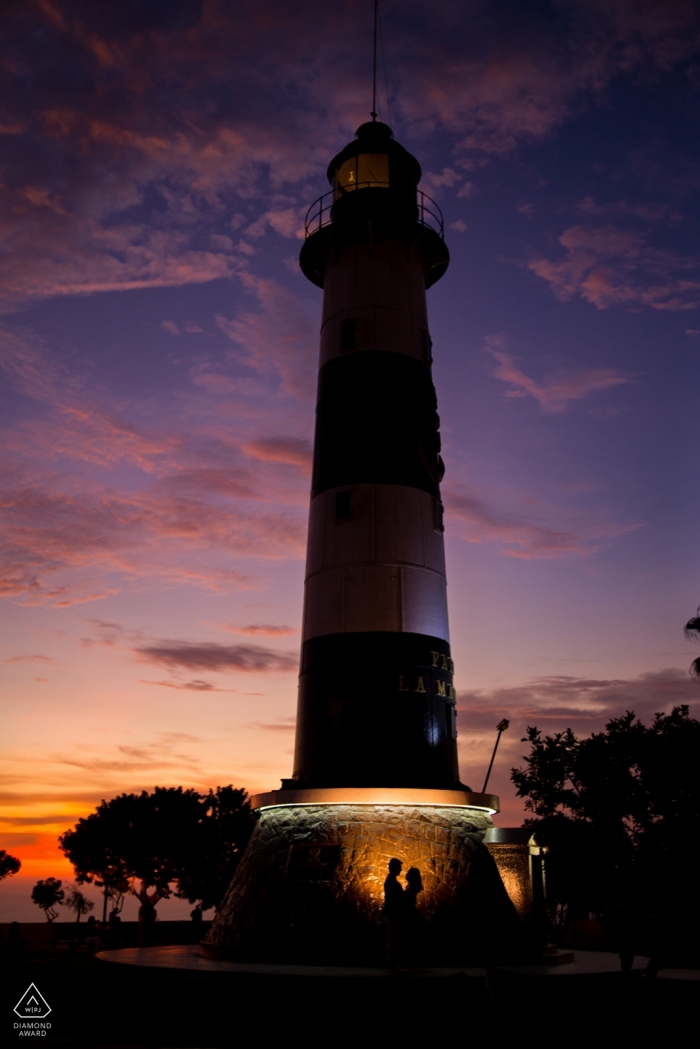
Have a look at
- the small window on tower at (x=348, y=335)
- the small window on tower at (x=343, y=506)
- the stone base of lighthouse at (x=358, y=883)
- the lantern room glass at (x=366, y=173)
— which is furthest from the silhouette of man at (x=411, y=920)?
the lantern room glass at (x=366, y=173)

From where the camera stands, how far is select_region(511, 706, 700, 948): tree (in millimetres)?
22141

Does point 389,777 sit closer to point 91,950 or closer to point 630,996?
point 630,996

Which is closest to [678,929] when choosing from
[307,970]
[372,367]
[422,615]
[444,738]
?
[444,738]

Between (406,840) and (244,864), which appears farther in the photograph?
(244,864)

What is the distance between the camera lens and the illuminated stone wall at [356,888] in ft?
47.9

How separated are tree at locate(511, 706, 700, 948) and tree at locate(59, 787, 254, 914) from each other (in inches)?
1128

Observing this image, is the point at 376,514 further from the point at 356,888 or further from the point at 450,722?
the point at 356,888

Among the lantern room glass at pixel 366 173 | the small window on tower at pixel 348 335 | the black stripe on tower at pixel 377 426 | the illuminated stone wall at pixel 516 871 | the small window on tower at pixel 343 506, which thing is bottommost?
the illuminated stone wall at pixel 516 871

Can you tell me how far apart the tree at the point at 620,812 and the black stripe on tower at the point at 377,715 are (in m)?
7.93

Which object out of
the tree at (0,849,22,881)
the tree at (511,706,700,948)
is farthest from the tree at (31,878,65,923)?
the tree at (511,706,700,948)

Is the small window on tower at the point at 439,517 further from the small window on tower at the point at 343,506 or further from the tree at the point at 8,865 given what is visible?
the tree at the point at 8,865

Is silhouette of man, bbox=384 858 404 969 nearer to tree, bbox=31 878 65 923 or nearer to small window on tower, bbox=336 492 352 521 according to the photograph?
small window on tower, bbox=336 492 352 521

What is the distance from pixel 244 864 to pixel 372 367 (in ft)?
40.1

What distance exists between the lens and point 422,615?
60.2 ft
